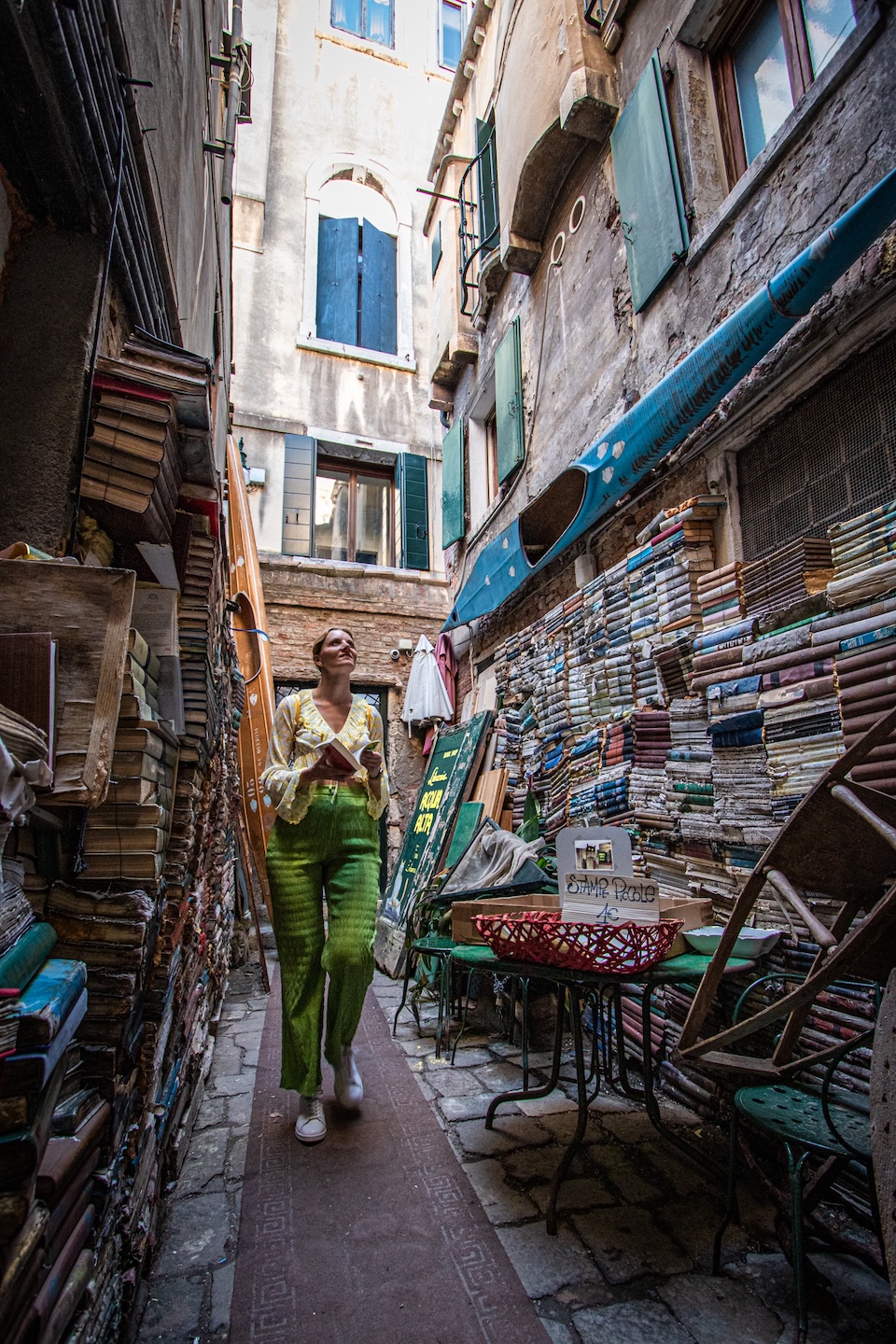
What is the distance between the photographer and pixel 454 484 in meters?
8.70

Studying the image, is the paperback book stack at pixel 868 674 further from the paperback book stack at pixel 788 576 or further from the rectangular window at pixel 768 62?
the rectangular window at pixel 768 62

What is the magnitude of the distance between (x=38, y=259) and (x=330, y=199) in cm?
1310

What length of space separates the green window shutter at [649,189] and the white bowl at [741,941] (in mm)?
3918

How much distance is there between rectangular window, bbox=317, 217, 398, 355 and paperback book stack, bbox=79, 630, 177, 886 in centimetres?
1184

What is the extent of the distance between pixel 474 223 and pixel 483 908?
8857mm

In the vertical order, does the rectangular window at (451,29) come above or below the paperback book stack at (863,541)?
above

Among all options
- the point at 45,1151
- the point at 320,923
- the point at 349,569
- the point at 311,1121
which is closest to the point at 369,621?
the point at 349,569

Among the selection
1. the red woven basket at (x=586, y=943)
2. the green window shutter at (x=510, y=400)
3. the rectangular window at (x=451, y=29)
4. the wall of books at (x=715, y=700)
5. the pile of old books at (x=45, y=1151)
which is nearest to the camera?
the pile of old books at (x=45, y=1151)

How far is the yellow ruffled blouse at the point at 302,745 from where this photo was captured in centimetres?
251

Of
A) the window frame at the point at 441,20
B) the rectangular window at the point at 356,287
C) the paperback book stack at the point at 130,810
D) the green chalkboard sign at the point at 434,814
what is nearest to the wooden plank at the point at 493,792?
the green chalkboard sign at the point at 434,814

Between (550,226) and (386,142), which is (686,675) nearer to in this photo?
(550,226)

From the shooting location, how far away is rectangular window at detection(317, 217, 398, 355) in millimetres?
11773

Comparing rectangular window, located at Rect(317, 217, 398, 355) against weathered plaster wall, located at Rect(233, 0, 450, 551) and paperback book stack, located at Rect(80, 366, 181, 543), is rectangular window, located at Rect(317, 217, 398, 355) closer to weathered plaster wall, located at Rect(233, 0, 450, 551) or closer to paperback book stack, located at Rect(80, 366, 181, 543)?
weathered plaster wall, located at Rect(233, 0, 450, 551)

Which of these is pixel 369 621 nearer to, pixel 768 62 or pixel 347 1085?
pixel 768 62
